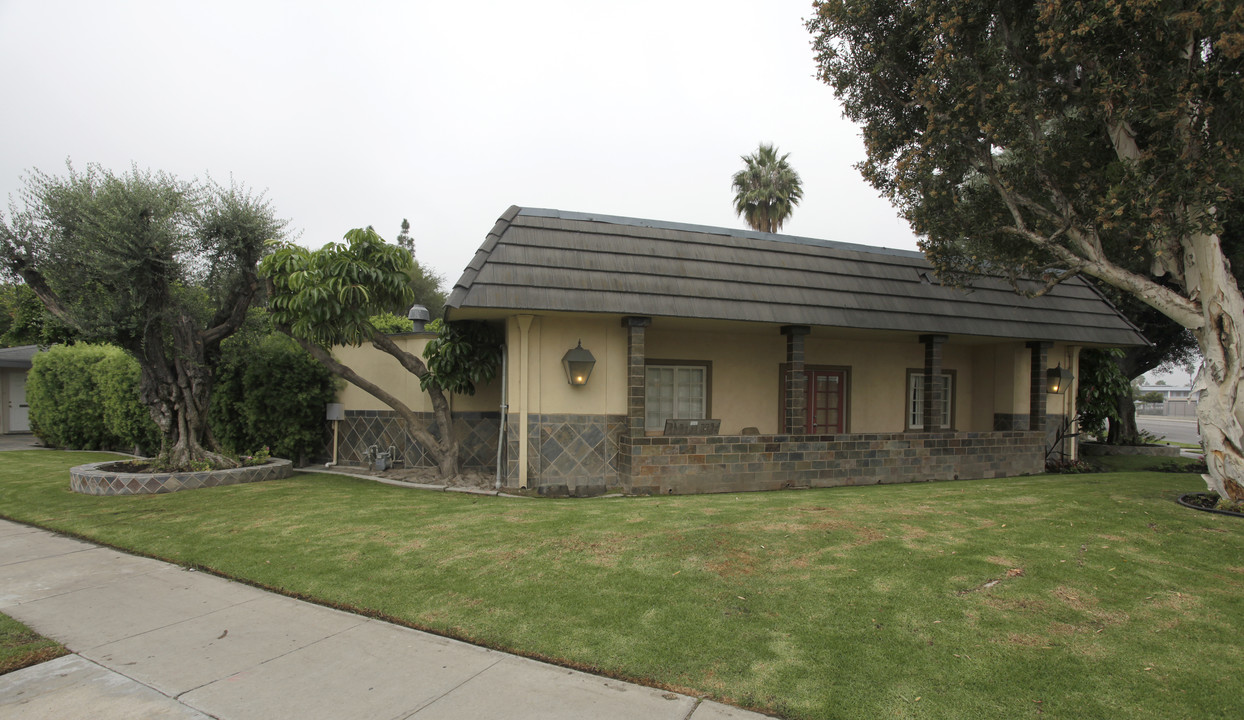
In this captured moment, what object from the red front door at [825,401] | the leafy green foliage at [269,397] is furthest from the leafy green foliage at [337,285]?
the red front door at [825,401]

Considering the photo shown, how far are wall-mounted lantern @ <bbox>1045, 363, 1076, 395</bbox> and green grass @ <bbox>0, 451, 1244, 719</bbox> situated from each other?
5.38m

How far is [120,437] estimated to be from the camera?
13805mm

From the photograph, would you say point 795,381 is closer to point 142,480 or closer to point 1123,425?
point 142,480

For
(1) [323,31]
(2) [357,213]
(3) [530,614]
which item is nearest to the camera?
(3) [530,614]

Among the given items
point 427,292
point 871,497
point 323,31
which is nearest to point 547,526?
point 871,497

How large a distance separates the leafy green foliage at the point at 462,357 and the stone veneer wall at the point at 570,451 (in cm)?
140

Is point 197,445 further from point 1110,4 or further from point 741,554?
point 1110,4

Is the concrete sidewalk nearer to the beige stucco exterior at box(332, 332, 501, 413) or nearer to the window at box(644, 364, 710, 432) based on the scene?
the beige stucco exterior at box(332, 332, 501, 413)

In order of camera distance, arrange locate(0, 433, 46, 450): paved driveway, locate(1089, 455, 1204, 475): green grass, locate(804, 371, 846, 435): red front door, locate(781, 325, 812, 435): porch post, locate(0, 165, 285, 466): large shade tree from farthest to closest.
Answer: locate(0, 433, 46, 450): paved driveway → locate(1089, 455, 1204, 475): green grass → locate(804, 371, 846, 435): red front door → locate(781, 325, 812, 435): porch post → locate(0, 165, 285, 466): large shade tree

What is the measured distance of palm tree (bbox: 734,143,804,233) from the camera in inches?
1090

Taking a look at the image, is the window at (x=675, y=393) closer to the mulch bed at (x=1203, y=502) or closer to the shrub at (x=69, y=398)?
the mulch bed at (x=1203, y=502)

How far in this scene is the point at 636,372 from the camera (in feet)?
29.8

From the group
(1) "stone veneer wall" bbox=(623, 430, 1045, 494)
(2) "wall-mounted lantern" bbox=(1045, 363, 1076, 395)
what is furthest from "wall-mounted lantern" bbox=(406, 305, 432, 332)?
(2) "wall-mounted lantern" bbox=(1045, 363, 1076, 395)

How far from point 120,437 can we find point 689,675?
16.5 m
